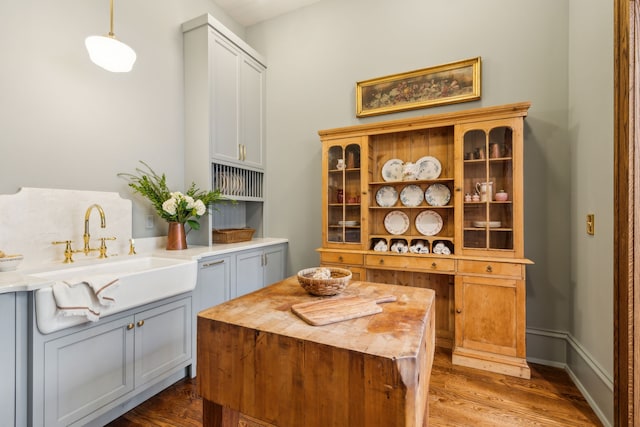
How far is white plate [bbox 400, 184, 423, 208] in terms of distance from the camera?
2.77m

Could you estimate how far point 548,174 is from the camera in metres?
2.40

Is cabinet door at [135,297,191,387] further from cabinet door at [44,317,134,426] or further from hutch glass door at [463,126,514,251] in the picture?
hutch glass door at [463,126,514,251]

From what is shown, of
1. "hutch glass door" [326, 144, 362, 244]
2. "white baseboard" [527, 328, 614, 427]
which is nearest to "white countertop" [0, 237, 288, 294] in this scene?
"hutch glass door" [326, 144, 362, 244]

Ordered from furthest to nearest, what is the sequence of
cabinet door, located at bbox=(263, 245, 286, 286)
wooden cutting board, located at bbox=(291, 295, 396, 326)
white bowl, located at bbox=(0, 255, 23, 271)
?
1. cabinet door, located at bbox=(263, 245, 286, 286)
2. white bowl, located at bbox=(0, 255, 23, 271)
3. wooden cutting board, located at bbox=(291, 295, 396, 326)

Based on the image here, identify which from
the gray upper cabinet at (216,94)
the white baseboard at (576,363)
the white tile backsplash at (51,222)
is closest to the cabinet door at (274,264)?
the gray upper cabinet at (216,94)

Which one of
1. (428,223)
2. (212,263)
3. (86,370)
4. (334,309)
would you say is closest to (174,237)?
(212,263)

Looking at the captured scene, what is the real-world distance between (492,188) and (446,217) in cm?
46

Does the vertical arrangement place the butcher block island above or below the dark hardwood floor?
above

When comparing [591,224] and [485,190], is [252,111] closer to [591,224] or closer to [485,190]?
[485,190]

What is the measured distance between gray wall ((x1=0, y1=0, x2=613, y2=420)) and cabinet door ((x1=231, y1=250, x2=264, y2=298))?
1.86 ft

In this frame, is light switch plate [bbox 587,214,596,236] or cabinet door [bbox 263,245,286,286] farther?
cabinet door [bbox 263,245,286,286]

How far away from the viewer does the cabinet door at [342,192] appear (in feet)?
9.43

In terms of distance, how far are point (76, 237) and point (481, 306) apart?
9.90 ft

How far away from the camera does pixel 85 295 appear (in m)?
1.45
